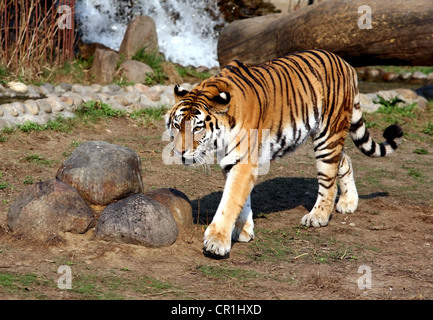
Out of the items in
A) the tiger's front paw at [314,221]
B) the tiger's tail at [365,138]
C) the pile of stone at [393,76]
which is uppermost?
the tiger's tail at [365,138]

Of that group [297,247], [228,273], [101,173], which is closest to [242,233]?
[297,247]

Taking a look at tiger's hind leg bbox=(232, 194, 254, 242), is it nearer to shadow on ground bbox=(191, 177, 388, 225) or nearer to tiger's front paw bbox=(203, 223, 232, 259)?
shadow on ground bbox=(191, 177, 388, 225)

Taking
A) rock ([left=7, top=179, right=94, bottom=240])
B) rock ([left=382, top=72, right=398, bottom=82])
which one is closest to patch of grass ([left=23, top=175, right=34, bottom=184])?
rock ([left=7, top=179, right=94, bottom=240])

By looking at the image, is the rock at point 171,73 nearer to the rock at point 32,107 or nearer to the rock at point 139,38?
the rock at point 139,38

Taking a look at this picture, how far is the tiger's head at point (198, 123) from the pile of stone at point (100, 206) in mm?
537

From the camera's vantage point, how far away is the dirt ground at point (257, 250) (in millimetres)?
3943

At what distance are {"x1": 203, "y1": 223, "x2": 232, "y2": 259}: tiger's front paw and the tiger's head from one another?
527 millimetres

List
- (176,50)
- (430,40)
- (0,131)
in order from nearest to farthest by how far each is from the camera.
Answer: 1. (0,131)
2. (430,40)
3. (176,50)

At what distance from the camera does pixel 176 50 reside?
15898 millimetres

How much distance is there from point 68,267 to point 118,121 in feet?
16.3

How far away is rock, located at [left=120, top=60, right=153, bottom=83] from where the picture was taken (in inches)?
437

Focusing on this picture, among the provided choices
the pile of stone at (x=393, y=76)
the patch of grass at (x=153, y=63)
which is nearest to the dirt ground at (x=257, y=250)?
the patch of grass at (x=153, y=63)
